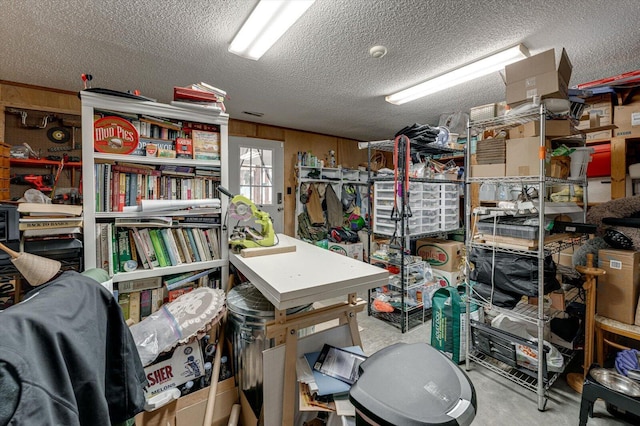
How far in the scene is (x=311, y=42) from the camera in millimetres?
2139

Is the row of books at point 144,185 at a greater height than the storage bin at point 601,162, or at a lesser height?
lesser

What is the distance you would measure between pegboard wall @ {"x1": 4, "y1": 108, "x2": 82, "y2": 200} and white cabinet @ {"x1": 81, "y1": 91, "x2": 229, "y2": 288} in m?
2.30

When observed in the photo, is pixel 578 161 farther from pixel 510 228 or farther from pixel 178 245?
pixel 178 245

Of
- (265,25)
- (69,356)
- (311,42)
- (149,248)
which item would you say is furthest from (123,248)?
(311,42)

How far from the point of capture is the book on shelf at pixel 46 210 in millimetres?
1216

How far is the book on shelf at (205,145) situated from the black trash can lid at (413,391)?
56.2 inches

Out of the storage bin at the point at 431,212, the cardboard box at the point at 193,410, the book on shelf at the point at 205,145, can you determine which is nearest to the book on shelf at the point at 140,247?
the book on shelf at the point at 205,145

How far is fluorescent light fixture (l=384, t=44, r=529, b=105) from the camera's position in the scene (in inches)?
88.0

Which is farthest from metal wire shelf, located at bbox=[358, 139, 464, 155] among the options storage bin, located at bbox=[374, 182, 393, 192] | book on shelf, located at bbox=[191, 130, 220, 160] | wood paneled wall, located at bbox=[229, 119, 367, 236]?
wood paneled wall, located at bbox=[229, 119, 367, 236]

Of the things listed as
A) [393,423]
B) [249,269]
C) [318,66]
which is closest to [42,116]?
[318,66]

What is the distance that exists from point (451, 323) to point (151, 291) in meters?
2.14

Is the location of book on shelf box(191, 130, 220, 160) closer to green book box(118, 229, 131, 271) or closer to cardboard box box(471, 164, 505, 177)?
green book box(118, 229, 131, 271)

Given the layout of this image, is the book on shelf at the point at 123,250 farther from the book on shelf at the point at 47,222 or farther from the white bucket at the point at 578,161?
the white bucket at the point at 578,161

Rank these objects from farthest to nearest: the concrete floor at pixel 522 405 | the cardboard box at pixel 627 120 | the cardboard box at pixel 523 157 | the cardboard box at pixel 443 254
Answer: the cardboard box at pixel 443 254
the cardboard box at pixel 627 120
the cardboard box at pixel 523 157
the concrete floor at pixel 522 405
